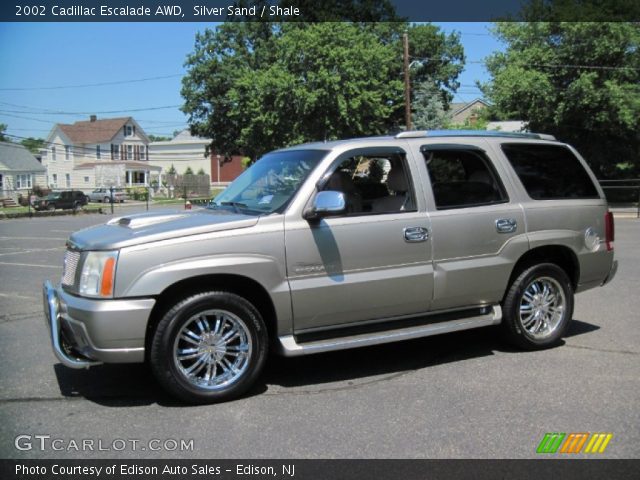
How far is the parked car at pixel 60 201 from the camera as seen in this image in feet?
132

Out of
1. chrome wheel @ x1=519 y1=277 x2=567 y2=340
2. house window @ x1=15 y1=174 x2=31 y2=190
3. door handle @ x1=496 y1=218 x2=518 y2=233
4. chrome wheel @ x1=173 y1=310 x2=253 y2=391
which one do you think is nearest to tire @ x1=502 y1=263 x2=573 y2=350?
chrome wheel @ x1=519 y1=277 x2=567 y2=340

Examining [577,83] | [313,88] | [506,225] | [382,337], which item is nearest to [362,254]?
[382,337]

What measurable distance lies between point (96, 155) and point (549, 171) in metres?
69.0

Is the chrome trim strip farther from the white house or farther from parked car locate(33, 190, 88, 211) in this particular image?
the white house

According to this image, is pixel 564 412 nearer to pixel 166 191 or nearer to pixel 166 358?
pixel 166 358

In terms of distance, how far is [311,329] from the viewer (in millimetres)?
4648

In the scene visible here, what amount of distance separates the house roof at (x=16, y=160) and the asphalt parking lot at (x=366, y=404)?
5839cm

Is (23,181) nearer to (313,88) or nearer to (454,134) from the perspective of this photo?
(313,88)

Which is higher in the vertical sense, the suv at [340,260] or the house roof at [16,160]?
the house roof at [16,160]

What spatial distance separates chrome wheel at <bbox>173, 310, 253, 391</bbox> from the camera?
427cm

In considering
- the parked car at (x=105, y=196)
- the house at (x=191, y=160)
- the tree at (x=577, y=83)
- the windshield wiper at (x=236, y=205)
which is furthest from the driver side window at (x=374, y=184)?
the house at (x=191, y=160)

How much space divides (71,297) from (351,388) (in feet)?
7.23

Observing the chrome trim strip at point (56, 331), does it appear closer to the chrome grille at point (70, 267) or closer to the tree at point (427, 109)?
the chrome grille at point (70, 267)
